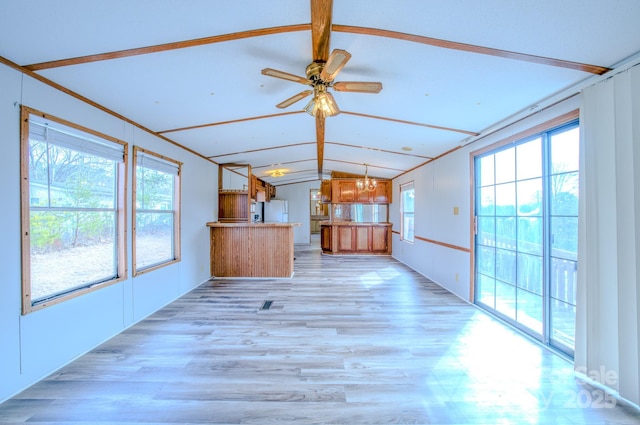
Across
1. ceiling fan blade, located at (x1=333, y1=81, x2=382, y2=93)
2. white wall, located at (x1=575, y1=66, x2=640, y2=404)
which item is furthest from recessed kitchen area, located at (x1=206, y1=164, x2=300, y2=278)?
white wall, located at (x1=575, y1=66, x2=640, y2=404)

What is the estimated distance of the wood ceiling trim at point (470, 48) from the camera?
1.71 metres

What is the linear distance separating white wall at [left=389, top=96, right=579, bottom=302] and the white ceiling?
0.25 m

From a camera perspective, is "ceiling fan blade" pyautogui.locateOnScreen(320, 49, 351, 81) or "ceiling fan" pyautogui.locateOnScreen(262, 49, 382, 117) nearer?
"ceiling fan blade" pyautogui.locateOnScreen(320, 49, 351, 81)

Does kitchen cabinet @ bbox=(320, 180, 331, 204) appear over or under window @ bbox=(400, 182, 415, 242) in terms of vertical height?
over

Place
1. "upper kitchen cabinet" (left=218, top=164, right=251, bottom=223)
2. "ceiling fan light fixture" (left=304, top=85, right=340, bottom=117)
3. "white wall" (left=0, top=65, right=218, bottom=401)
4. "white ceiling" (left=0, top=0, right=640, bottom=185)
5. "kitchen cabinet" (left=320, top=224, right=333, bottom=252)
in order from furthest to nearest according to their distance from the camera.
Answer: "kitchen cabinet" (left=320, top=224, right=333, bottom=252)
"upper kitchen cabinet" (left=218, top=164, right=251, bottom=223)
"ceiling fan light fixture" (left=304, top=85, right=340, bottom=117)
"white wall" (left=0, top=65, right=218, bottom=401)
"white ceiling" (left=0, top=0, right=640, bottom=185)

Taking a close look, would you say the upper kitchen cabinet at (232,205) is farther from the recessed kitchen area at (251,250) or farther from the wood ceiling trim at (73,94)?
the wood ceiling trim at (73,94)

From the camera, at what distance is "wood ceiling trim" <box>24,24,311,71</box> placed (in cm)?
171

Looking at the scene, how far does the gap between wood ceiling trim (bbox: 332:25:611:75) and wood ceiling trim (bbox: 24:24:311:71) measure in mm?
359

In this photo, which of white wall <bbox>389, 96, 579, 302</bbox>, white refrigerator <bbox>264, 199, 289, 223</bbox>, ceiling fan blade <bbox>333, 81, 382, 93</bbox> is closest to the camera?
ceiling fan blade <bbox>333, 81, 382, 93</bbox>

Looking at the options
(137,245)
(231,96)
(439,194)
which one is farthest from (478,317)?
(137,245)

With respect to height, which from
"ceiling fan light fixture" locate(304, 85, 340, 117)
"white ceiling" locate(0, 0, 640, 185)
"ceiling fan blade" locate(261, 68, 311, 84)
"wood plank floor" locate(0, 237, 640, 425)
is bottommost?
"wood plank floor" locate(0, 237, 640, 425)

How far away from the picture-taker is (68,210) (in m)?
2.27

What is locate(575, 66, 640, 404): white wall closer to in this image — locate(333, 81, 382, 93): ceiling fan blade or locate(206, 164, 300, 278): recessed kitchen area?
locate(333, 81, 382, 93): ceiling fan blade

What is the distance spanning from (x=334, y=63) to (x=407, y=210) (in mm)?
5501
